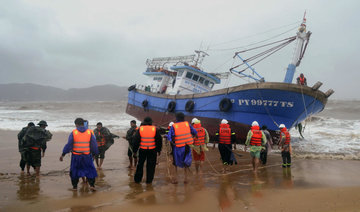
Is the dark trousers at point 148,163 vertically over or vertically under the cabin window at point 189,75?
under

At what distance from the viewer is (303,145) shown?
1184 centimetres

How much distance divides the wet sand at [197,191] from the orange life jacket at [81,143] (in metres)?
0.66

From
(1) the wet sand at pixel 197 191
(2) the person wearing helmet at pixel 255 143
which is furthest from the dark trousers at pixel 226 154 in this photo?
(2) the person wearing helmet at pixel 255 143

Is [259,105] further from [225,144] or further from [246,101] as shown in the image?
[225,144]

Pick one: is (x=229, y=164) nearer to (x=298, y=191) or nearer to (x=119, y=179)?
(x=298, y=191)

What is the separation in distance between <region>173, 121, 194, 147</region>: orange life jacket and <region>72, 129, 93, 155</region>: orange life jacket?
1.69 metres

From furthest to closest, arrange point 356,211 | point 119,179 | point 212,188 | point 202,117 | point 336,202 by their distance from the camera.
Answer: point 202,117 → point 119,179 → point 212,188 → point 336,202 → point 356,211

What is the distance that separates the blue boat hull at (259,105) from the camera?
9992 millimetres

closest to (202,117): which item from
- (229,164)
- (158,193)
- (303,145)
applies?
(303,145)

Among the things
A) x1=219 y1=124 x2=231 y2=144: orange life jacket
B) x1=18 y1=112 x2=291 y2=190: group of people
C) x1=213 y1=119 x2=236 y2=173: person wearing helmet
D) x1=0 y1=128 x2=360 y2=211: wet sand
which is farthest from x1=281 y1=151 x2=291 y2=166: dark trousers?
x1=219 y1=124 x2=231 y2=144: orange life jacket

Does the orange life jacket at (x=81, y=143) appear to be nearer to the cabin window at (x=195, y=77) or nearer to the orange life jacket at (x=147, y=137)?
the orange life jacket at (x=147, y=137)

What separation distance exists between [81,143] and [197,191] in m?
2.16

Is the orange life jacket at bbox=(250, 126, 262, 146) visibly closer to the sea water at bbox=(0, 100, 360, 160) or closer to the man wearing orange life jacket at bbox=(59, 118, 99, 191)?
the sea water at bbox=(0, 100, 360, 160)

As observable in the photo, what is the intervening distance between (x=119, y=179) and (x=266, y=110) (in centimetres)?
717
